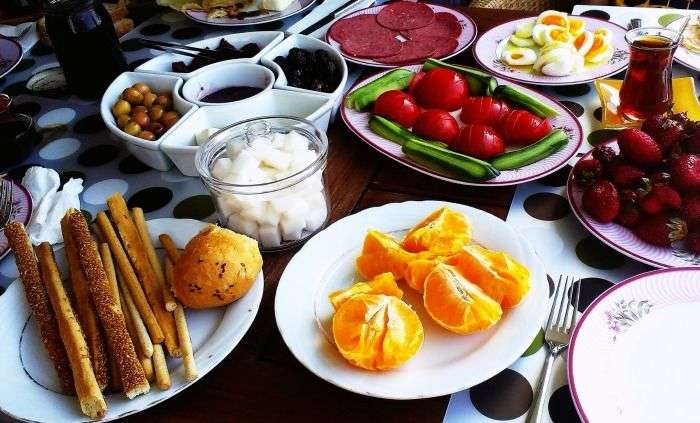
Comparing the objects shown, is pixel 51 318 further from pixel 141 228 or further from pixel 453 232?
pixel 453 232

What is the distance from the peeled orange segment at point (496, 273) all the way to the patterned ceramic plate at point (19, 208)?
76 cm

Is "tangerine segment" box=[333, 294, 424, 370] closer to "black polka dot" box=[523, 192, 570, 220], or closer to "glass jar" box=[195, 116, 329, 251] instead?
"glass jar" box=[195, 116, 329, 251]

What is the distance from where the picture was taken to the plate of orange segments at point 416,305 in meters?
0.72

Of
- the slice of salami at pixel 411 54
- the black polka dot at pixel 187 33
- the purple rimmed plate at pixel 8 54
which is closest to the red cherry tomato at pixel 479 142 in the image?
the slice of salami at pixel 411 54

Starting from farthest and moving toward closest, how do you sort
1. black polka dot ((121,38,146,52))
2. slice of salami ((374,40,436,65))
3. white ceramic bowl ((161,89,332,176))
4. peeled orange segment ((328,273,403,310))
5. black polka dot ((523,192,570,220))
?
black polka dot ((121,38,146,52)) < slice of salami ((374,40,436,65)) < white ceramic bowl ((161,89,332,176)) < black polka dot ((523,192,570,220)) < peeled orange segment ((328,273,403,310))

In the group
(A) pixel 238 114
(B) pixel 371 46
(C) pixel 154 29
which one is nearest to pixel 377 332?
(A) pixel 238 114

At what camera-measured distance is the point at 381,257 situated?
0.85 metres

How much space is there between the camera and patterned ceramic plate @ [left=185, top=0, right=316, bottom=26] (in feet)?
5.69

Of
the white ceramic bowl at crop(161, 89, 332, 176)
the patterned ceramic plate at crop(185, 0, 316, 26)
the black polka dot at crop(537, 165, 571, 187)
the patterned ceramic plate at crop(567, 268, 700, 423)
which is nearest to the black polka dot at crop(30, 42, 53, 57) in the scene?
the patterned ceramic plate at crop(185, 0, 316, 26)

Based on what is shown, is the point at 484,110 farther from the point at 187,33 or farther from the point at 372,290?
the point at 187,33

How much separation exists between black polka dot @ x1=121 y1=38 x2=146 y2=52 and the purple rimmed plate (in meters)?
0.29

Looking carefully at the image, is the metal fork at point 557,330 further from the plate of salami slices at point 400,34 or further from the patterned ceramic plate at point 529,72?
the plate of salami slices at point 400,34

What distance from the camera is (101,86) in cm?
150

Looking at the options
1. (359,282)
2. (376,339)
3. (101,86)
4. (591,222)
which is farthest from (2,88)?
(591,222)
